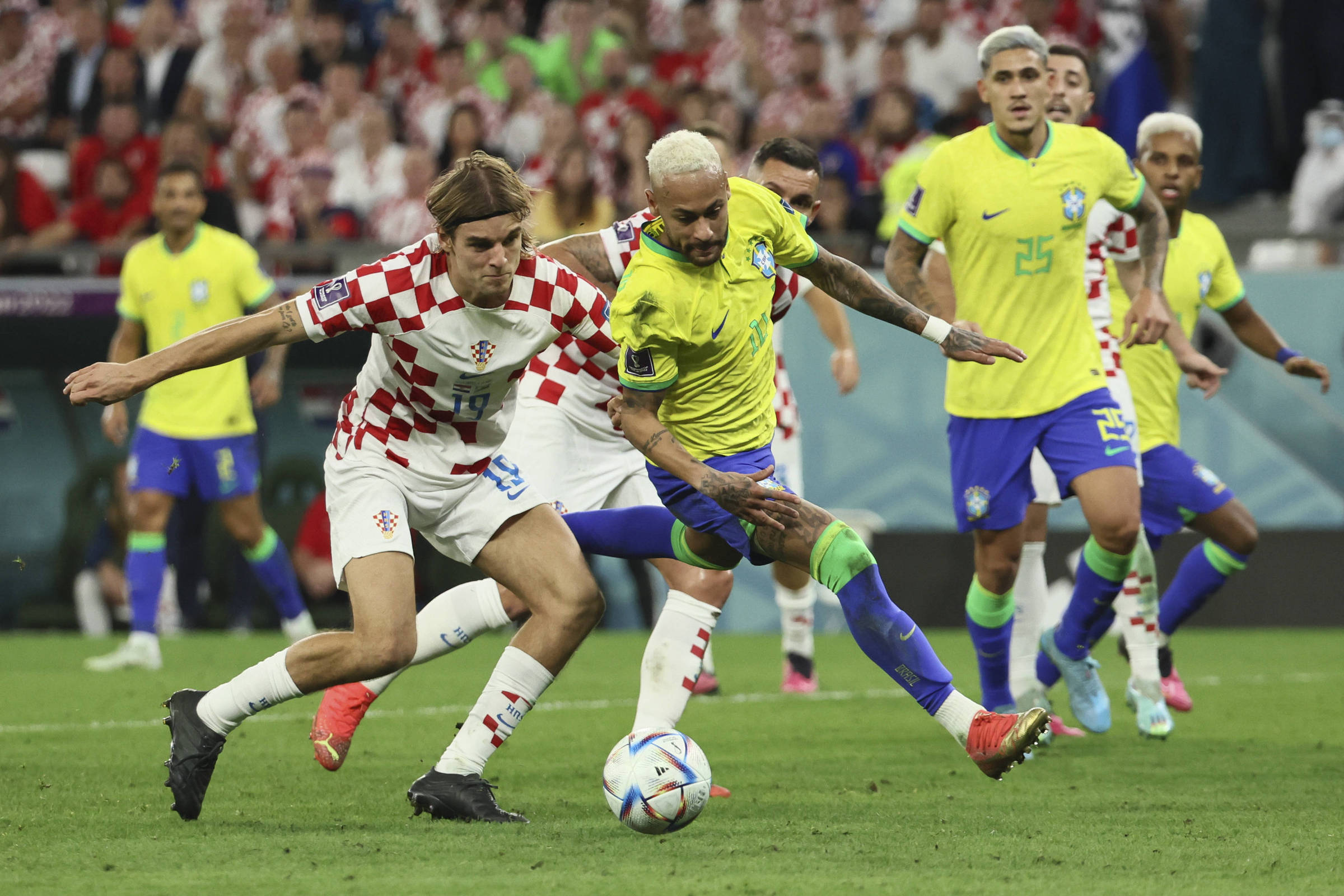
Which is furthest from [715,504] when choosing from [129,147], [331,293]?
[129,147]

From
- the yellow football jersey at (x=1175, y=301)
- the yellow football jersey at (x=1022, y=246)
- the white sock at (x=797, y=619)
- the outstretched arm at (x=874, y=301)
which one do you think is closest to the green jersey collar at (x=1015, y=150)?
the yellow football jersey at (x=1022, y=246)

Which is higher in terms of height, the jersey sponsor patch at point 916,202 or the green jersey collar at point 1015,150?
the green jersey collar at point 1015,150

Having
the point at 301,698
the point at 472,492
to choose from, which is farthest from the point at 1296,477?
the point at 472,492

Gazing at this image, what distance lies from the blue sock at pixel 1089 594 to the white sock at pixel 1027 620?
0.67ft

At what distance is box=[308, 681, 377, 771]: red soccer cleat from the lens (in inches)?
237

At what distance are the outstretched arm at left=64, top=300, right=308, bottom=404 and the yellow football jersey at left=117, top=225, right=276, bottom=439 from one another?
207 inches

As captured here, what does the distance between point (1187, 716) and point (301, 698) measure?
4.31 m

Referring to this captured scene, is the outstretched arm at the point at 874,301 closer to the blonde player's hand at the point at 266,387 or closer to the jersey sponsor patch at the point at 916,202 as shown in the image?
the jersey sponsor patch at the point at 916,202

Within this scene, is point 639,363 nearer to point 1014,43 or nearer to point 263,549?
point 1014,43

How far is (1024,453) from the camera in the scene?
22.0 feet

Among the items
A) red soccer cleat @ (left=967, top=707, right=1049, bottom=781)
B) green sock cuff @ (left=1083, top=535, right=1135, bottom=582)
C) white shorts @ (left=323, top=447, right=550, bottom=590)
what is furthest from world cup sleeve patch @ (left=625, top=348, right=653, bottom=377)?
green sock cuff @ (left=1083, top=535, right=1135, bottom=582)

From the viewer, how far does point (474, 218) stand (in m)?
5.21

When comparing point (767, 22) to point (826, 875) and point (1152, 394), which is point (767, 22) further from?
point (826, 875)

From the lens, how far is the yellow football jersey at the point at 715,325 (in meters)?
5.23
